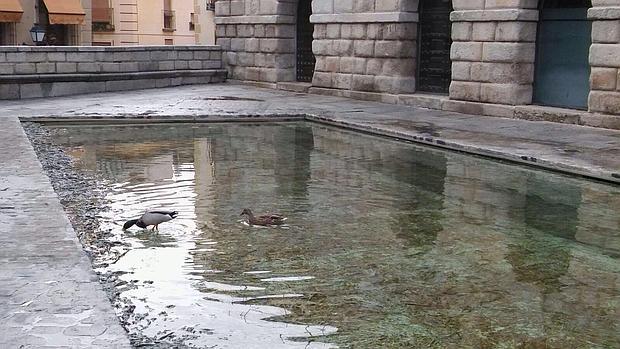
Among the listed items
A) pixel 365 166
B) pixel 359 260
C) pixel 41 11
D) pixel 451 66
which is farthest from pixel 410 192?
pixel 41 11

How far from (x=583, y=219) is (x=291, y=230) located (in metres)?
2.58

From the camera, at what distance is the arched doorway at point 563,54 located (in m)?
14.1

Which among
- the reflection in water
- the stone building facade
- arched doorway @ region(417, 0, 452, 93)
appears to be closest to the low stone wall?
the stone building facade

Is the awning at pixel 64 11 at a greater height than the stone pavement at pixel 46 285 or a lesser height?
greater

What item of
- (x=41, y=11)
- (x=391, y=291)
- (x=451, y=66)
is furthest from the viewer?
(x=41, y=11)

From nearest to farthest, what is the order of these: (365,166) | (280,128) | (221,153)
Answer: (365,166), (221,153), (280,128)

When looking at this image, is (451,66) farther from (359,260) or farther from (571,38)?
(359,260)

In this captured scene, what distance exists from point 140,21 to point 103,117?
79.7 ft

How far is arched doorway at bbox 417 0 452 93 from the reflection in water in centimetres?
717

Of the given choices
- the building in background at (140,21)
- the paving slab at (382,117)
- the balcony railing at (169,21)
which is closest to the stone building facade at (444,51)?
the paving slab at (382,117)

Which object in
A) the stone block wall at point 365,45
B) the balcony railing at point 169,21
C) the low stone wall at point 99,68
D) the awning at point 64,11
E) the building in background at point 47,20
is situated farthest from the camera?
the balcony railing at point 169,21

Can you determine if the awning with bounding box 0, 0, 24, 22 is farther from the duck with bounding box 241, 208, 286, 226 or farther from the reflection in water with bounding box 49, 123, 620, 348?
the duck with bounding box 241, 208, 286, 226

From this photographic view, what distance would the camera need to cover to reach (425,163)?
393 inches

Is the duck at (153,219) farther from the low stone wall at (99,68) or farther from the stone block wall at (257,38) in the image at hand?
the stone block wall at (257,38)
